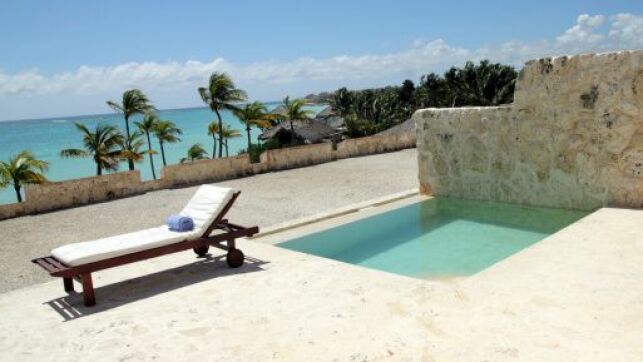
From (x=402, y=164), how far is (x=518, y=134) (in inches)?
290

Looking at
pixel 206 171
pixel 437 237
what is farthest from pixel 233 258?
pixel 206 171

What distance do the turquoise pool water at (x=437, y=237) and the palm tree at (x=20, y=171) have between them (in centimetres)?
924

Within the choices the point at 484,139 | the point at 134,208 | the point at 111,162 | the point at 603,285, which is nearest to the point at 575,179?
the point at 484,139

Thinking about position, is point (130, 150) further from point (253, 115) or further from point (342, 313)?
point (342, 313)

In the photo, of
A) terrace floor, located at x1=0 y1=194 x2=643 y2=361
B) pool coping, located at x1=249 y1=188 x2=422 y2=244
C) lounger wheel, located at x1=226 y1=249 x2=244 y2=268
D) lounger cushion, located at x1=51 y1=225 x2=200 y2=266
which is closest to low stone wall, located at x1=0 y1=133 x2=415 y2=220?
pool coping, located at x1=249 y1=188 x2=422 y2=244

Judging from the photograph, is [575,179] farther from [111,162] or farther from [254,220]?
[111,162]

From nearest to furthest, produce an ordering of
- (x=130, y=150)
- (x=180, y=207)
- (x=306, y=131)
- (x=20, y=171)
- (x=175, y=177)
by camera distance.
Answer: (x=180, y=207)
(x=20, y=171)
(x=175, y=177)
(x=130, y=150)
(x=306, y=131)

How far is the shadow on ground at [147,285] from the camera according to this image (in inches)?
224

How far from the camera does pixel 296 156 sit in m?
18.2

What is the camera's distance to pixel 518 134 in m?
10.6

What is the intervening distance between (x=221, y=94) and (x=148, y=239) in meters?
17.3

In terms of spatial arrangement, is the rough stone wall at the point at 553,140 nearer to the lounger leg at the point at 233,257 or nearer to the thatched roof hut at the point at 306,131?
the lounger leg at the point at 233,257

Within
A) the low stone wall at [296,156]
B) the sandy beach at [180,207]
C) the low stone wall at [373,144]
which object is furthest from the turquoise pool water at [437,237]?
the low stone wall at [373,144]

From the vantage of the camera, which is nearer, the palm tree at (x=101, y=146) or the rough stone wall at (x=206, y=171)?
the rough stone wall at (x=206, y=171)
